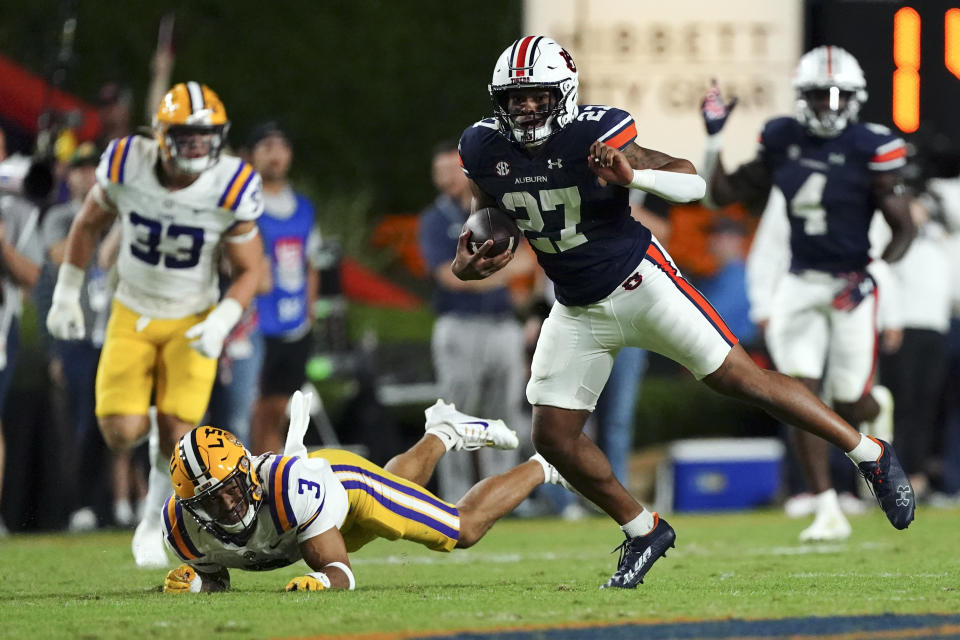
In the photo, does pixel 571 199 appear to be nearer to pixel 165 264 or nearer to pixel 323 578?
pixel 323 578

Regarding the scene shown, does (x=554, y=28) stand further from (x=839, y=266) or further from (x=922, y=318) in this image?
(x=839, y=266)

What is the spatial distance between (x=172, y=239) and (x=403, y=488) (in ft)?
6.41

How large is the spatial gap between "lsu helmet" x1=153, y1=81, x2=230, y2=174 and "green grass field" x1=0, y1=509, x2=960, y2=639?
1707mm

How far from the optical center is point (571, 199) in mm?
5531

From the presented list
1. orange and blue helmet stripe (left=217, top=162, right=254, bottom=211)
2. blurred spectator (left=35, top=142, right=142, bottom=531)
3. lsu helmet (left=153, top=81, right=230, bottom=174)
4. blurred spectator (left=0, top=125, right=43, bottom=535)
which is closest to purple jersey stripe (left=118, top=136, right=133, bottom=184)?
lsu helmet (left=153, top=81, right=230, bottom=174)

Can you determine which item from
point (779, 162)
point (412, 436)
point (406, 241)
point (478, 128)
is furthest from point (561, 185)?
point (406, 241)

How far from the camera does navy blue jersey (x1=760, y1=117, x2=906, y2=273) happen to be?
26.0ft

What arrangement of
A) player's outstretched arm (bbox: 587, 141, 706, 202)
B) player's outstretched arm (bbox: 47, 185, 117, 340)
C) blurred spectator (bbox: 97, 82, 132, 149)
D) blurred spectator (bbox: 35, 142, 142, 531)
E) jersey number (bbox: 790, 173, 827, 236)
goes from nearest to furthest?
player's outstretched arm (bbox: 587, 141, 706, 202) < player's outstretched arm (bbox: 47, 185, 117, 340) < jersey number (bbox: 790, 173, 827, 236) < blurred spectator (bbox: 35, 142, 142, 531) < blurred spectator (bbox: 97, 82, 132, 149)

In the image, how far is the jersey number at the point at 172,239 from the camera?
715cm

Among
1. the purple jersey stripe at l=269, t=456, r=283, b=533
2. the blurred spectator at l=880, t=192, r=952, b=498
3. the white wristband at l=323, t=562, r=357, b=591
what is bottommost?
the blurred spectator at l=880, t=192, r=952, b=498

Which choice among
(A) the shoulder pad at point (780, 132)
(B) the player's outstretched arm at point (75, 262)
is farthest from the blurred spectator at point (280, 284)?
(A) the shoulder pad at point (780, 132)

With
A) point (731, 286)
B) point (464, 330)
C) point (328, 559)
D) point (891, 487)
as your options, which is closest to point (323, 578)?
point (328, 559)

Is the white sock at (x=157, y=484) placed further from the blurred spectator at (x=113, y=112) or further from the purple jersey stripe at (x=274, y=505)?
the blurred spectator at (x=113, y=112)

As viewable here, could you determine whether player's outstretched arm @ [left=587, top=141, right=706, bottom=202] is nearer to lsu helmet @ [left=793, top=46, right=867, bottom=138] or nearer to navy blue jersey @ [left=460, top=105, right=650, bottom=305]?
navy blue jersey @ [left=460, top=105, right=650, bottom=305]
